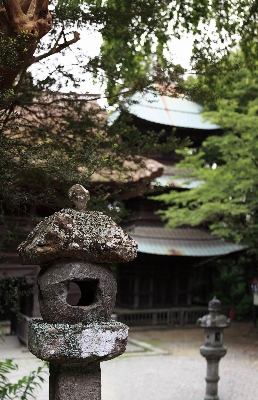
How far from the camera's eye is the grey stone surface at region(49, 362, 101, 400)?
328 centimetres

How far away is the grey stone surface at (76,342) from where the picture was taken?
3.10 meters

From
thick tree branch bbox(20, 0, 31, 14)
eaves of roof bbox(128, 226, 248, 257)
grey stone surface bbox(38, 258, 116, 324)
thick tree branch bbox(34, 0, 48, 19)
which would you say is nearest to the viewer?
grey stone surface bbox(38, 258, 116, 324)

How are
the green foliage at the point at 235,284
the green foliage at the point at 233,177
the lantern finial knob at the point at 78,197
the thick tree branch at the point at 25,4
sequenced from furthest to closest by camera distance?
the green foliage at the point at 235,284
the green foliage at the point at 233,177
the thick tree branch at the point at 25,4
the lantern finial knob at the point at 78,197

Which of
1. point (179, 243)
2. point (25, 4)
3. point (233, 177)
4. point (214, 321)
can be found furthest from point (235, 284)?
point (25, 4)

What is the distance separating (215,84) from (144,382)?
593 centimetres

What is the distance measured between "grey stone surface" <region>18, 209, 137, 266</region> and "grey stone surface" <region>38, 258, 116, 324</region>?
0.07 m

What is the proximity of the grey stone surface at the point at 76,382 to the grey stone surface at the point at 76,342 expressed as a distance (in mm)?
95

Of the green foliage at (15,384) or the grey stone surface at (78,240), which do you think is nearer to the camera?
the grey stone surface at (78,240)

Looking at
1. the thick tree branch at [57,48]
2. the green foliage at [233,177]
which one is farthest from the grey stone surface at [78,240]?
the green foliage at [233,177]

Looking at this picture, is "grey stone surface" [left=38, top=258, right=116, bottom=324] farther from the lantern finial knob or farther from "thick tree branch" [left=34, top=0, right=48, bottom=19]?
"thick tree branch" [left=34, top=0, right=48, bottom=19]

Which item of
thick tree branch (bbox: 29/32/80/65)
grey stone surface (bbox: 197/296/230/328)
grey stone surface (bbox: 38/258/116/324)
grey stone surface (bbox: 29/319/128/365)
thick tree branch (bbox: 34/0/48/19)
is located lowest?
grey stone surface (bbox: 197/296/230/328)

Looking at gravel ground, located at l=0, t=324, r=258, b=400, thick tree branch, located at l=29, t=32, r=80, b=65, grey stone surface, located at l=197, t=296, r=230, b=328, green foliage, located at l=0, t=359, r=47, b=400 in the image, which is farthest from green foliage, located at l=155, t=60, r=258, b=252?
green foliage, located at l=0, t=359, r=47, b=400

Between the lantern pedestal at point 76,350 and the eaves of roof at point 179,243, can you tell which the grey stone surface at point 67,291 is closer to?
the lantern pedestal at point 76,350

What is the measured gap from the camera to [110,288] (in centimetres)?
341
